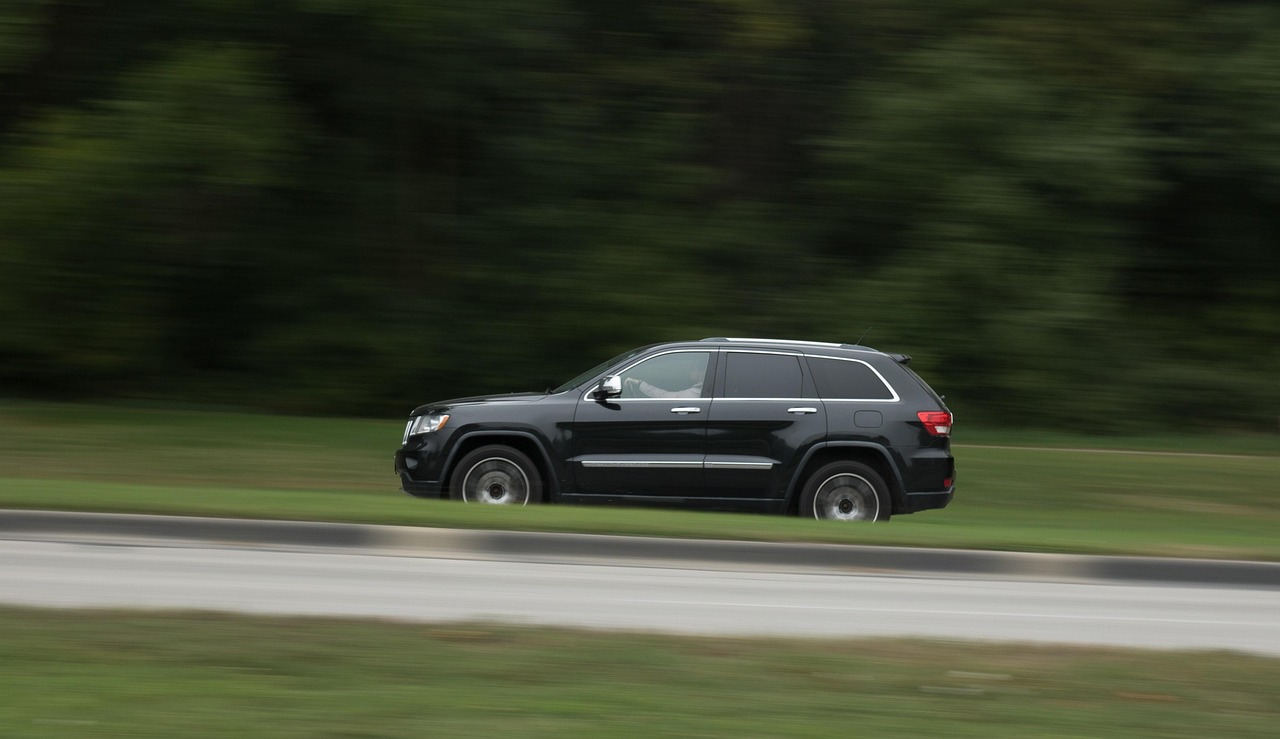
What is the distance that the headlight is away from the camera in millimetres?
11148

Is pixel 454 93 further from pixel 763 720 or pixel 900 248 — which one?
pixel 763 720

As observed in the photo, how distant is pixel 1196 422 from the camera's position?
19281 mm

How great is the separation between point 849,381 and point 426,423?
3656 millimetres

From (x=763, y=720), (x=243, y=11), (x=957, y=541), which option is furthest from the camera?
(x=243, y=11)

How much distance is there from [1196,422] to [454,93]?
12.0 meters

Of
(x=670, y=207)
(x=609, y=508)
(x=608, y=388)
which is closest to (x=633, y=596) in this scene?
(x=609, y=508)

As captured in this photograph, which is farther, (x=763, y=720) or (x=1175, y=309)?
(x=1175, y=309)

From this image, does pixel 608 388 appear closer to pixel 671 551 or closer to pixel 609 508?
pixel 609 508

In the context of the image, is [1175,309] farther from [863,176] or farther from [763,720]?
[763,720]

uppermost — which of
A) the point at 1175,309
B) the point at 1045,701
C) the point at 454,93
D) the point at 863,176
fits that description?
the point at 454,93

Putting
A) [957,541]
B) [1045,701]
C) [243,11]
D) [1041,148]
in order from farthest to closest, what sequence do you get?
[1041,148], [243,11], [957,541], [1045,701]

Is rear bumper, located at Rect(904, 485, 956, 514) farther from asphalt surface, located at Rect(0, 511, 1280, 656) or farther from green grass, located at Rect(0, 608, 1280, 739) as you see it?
green grass, located at Rect(0, 608, 1280, 739)

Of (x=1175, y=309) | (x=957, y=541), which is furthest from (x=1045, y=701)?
(x=1175, y=309)

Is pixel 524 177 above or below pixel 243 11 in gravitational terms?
below
